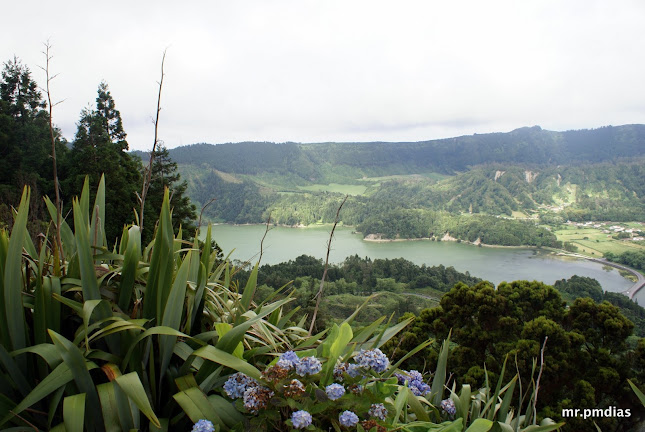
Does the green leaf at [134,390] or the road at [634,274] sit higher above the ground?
Result: the green leaf at [134,390]

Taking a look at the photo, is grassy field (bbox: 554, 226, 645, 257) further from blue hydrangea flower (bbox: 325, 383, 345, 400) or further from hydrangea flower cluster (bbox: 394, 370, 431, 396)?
blue hydrangea flower (bbox: 325, 383, 345, 400)

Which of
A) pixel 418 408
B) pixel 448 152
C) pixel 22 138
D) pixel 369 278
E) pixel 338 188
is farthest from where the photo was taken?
pixel 448 152

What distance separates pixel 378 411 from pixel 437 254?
177ft

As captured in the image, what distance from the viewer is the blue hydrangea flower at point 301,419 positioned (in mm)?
944

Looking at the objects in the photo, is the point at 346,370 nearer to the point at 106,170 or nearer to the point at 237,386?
the point at 237,386

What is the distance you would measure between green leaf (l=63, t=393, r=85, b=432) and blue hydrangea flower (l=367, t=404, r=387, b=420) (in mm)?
604

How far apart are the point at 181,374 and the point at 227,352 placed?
0.45ft

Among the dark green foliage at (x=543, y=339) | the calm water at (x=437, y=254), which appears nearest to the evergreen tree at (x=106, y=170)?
the dark green foliage at (x=543, y=339)

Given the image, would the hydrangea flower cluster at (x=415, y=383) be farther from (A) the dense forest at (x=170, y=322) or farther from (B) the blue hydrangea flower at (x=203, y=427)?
(B) the blue hydrangea flower at (x=203, y=427)

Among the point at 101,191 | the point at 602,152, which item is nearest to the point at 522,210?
the point at 602,152

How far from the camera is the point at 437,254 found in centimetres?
5328

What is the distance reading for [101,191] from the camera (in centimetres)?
164

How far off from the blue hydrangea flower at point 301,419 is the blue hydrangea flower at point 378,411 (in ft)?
0.61

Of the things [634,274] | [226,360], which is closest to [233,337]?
[226,360]
